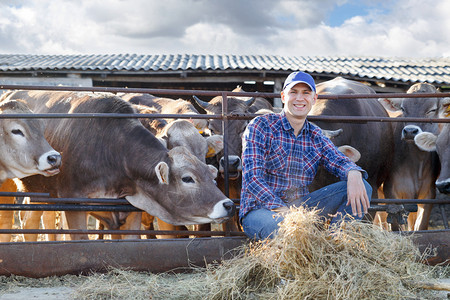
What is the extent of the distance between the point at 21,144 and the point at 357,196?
2.85m

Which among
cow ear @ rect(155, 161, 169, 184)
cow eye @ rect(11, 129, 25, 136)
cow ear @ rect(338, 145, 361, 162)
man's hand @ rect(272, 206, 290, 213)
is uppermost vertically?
cow eye @ rect(11, 129, 25, 136)

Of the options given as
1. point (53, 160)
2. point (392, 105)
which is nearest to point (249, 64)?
point (392, 105)

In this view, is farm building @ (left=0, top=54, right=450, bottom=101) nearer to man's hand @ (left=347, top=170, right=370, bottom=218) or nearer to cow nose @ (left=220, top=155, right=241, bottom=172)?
cow nose @ (left=220, top=155, right=241, bottom=172)

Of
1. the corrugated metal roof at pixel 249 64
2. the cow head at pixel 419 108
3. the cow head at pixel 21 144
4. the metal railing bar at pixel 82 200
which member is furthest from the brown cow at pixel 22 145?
the corrugated metal roof at pixel 249 64

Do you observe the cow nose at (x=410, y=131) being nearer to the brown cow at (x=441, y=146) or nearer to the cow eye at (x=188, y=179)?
the brown cow at (x=441, y=146)

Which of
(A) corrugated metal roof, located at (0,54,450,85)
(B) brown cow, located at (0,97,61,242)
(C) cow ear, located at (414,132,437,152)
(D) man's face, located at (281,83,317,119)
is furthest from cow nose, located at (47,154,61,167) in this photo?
(A) corrugated metal roof, located at (0,54,450,85)

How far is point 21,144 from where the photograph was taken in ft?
15.2

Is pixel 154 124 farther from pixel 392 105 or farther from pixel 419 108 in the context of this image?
pixel 419 108

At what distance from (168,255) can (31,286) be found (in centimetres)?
101

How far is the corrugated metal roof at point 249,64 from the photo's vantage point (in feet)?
36.3

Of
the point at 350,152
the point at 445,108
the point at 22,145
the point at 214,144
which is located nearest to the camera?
the point at 22,145

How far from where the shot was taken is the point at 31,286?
386 centimetres

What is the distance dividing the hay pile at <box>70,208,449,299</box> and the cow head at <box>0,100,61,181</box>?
195 cm

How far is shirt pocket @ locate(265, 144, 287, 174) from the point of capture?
12.7ft
